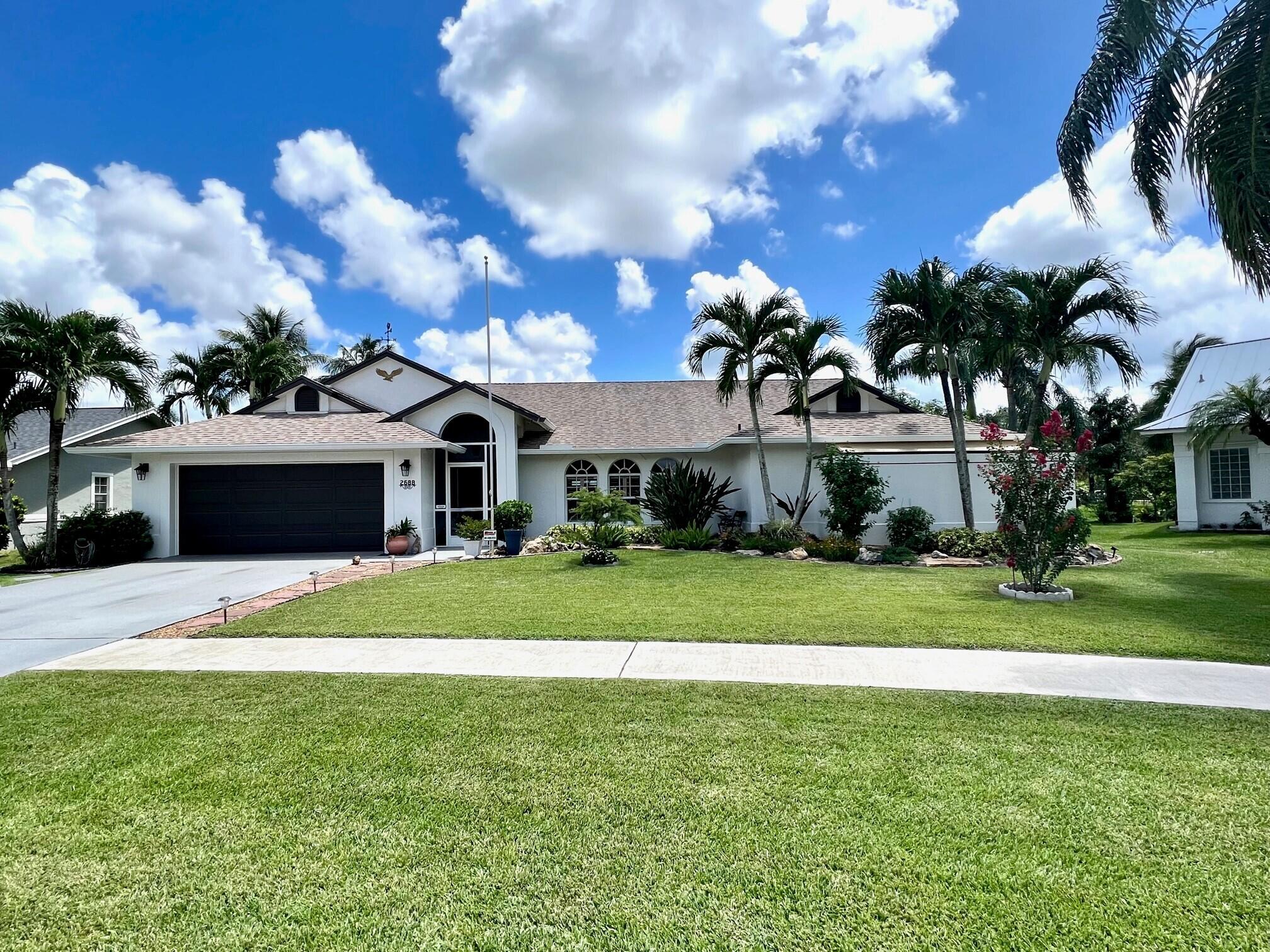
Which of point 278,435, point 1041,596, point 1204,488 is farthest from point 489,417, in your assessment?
point 1204,488

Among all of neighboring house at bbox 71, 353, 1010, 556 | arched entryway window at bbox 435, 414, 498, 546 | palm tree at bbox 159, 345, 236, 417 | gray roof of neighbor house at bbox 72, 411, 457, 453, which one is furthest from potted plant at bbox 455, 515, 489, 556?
palm tree at bbox 159, 345, 236, 417

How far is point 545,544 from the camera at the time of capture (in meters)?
17.4

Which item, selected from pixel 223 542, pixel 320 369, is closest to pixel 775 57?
pixel 223 542

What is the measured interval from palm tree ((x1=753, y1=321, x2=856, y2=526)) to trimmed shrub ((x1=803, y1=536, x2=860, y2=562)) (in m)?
2.41

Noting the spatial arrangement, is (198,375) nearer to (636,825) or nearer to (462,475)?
(462,475)

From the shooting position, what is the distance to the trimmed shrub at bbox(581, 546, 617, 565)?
562 inches

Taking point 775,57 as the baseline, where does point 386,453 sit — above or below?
below

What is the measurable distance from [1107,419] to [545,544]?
3565 centimetres

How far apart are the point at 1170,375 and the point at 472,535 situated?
129 ft

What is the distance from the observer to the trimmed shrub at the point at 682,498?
1819 cm

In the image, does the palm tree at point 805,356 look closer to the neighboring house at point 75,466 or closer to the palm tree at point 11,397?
the palm tree at point 11,397

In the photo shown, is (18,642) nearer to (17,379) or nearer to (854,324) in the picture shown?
(17,379)

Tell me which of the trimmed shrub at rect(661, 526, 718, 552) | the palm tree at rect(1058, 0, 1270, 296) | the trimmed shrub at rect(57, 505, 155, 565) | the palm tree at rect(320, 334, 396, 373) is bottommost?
the trimmed shrub at rect(661, 526, 718, 552)

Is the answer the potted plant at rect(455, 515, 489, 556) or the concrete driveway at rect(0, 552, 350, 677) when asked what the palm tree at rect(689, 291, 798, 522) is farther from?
the concrete driveway at rect(0, 552, 350, 677)
